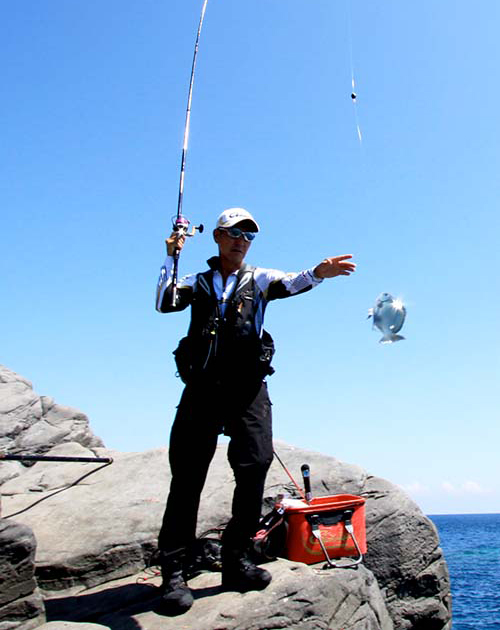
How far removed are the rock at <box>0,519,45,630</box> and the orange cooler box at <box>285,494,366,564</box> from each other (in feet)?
8.77

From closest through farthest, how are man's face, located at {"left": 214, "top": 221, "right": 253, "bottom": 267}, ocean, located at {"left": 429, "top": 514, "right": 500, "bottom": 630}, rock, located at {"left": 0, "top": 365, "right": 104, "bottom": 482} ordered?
man's face, located at {"left": 214, "top": 221, "right": 253, "bottom": 267} → rock, located at {"left": 0, "top": 365, "right": 104, "bottom": 482} → ocean, located at {"left": 429, "top": 514, "right": 500, "bottom": 630}

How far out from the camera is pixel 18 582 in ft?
16.0

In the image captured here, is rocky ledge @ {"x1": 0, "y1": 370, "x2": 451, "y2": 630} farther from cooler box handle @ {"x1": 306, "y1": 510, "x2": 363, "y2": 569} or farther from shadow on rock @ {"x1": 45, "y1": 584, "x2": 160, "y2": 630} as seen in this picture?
cooler box handle @ {"x1": 306, "y1": 510, "x2": 363, "y2": 569}

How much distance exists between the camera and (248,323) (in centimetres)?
513

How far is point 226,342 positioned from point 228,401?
590 mm

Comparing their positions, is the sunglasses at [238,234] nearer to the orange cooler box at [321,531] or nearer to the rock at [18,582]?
the orange cooler box at [321,531]

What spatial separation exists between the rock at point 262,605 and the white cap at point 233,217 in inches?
140

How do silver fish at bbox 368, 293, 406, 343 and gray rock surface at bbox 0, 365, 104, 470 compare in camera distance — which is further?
gray rock surface at bbox 0, 365, 104, 470

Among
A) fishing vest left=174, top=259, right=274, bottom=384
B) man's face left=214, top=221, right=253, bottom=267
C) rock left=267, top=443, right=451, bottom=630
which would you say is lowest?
rock left=267, top=443, right=451, bottom=630

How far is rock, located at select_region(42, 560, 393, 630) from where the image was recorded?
14.8 feet

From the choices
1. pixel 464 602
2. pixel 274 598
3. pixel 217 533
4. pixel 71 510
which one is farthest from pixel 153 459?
pixel 464 602

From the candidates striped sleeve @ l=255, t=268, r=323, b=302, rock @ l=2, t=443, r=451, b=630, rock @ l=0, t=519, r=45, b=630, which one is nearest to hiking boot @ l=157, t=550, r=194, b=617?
rock @ l=0, t=519, r=45, b=630

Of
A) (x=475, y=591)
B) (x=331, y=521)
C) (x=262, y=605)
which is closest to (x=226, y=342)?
(x=262, y=605)

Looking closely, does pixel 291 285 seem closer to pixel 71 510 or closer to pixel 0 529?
pixel 0 529
